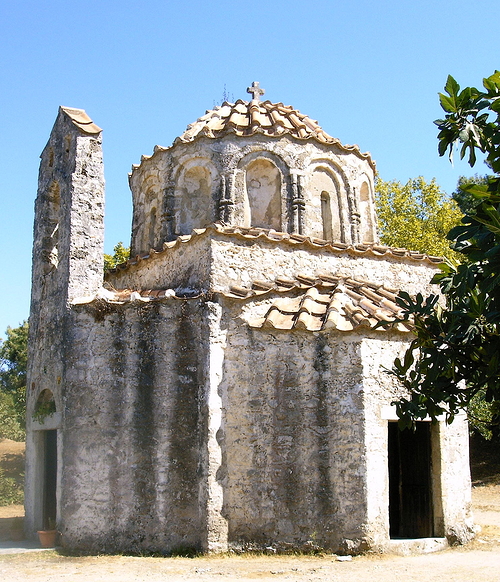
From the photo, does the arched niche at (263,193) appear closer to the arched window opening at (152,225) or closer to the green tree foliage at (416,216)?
the arched window opening at (152,225)

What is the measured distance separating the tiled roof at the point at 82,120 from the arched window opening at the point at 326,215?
402 centimetres

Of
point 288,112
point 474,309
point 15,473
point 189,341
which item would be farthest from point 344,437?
point 15,473

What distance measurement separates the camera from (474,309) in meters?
4.00

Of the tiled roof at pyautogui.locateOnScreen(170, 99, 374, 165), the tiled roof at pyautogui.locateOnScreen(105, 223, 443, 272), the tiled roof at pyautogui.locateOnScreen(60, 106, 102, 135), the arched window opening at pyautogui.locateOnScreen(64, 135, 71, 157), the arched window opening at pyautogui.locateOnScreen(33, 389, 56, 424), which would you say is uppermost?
the tiled roof at pyautogui.locateOnScreen(170, 99, 374, 165)

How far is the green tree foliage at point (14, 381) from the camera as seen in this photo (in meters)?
20.8

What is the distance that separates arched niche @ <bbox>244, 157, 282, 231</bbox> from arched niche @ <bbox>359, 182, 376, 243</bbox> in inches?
71.9

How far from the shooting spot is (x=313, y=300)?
8945 millimetres

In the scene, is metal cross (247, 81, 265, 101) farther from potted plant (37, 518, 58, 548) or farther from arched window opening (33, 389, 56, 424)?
potted plant (37, 518, 58, 548)

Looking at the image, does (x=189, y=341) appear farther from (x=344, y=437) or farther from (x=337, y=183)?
(x=337, y=183)

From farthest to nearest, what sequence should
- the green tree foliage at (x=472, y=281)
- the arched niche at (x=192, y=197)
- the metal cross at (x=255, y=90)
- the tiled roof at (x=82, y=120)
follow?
the metal cross at (x=255, y=90) → the arched niche at (x=192, y=197) → the tiled roof at (x=82, y=120) → the green tree foliage at (x=472, y=281)

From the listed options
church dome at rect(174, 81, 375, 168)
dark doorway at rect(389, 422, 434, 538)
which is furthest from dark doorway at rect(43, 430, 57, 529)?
church dome at rect(174, 81, 375, 168)

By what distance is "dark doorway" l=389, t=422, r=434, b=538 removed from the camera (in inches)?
348

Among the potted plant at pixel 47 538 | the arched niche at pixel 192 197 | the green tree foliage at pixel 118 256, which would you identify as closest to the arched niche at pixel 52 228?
the arched niche at pixel 192 197

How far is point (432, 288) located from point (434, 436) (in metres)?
3.17
